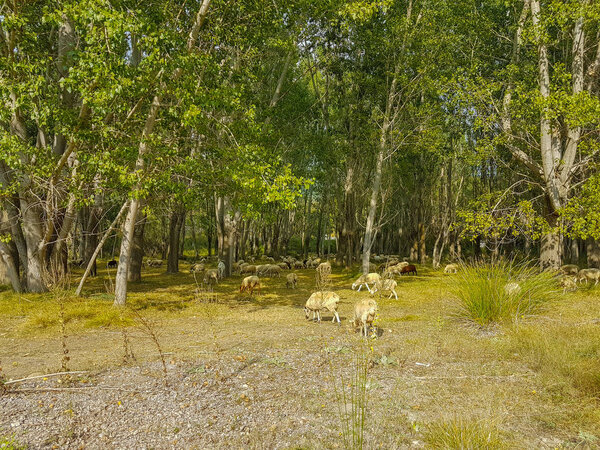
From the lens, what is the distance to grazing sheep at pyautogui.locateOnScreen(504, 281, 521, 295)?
10562 millimetres

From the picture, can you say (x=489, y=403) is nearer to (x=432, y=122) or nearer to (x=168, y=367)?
(x=168, y=367)

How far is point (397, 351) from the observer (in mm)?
8555

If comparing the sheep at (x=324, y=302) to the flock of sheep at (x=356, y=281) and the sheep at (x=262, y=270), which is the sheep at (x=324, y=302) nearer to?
the flock of sheep at (x=356, y=281)

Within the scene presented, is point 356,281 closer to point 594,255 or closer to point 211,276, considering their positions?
point 211,276

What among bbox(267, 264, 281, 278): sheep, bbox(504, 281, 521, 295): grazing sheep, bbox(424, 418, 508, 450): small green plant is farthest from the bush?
bbox(267, 264, 281, 278): sheep

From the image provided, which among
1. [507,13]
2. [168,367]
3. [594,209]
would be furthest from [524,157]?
[168,367]

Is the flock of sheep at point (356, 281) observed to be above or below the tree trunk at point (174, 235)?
below

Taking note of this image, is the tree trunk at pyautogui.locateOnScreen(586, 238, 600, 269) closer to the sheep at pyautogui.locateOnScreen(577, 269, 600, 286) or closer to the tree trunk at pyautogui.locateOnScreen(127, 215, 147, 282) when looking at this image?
the sheep at pyautogui.locateOnScreen(577, 269, 600, 286)

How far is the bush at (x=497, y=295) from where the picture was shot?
10273mm

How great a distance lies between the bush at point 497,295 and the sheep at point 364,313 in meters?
2.79

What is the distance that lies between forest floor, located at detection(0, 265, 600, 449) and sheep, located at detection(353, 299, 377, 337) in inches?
14.6

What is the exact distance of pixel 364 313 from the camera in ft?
31.2

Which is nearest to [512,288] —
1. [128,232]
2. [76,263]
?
[128,232]

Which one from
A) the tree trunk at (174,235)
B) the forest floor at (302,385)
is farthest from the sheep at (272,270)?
the forest floor at (302,385)
